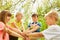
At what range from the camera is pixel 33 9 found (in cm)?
515

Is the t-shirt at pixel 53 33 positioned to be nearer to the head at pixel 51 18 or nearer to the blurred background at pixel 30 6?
the head at pixel 51 18

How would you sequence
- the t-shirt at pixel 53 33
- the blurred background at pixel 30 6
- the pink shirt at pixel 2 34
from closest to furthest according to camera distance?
1. the t-shirt at pixel 53 33
2. the pink shirt at pixel 2 34
3. the blurred background at pixel 30 6

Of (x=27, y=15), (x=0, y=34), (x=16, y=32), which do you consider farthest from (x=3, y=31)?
(x=27, y=15)

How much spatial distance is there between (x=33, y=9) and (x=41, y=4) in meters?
0.28

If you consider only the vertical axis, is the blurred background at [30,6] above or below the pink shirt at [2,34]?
above

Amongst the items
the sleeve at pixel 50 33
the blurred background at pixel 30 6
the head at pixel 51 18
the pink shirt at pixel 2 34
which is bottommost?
the sleeve at pixel 50 33

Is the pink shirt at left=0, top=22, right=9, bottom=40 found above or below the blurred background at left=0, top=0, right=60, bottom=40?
below

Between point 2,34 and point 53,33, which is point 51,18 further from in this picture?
point 2,34

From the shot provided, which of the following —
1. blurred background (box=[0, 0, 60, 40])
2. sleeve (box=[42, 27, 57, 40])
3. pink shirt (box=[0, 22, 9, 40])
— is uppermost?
blurred background (box=[0, 0, 60, 40])

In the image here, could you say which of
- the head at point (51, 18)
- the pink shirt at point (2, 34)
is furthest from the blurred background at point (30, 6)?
the head at point (51, 18)

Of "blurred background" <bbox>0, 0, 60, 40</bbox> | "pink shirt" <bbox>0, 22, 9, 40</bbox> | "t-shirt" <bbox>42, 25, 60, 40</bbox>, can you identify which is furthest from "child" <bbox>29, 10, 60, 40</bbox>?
"blurred background" <bbox>0, 0, 60, 40</bbox>

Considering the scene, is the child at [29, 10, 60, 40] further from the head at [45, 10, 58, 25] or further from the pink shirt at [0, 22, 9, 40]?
the pink shirt at [0, 22, 9, 40]

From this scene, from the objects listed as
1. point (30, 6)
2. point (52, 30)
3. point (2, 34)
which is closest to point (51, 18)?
point (52, 30)

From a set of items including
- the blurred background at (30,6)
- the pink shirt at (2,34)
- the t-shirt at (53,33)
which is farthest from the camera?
the blurred background at (30,6)
